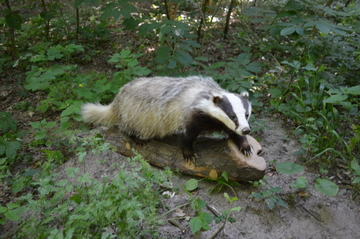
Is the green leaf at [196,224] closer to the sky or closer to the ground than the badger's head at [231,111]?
closer to the ground

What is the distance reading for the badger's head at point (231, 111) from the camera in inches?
107

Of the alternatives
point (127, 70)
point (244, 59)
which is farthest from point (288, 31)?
point (127, 70)

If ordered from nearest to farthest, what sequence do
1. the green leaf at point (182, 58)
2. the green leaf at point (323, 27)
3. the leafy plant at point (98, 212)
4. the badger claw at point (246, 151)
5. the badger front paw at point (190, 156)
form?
the leafy plant at point (98, 212) → the badger claw at point (246, 151) → the badger front paw at point (190, 156) → the green leaf at point (323, 27) → the green leaf at point (182, 58)

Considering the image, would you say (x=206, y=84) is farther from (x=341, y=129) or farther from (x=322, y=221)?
(x=341, y=129)

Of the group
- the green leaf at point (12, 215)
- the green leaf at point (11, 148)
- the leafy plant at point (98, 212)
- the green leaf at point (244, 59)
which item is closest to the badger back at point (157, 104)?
the green leaf at point (244, 59)

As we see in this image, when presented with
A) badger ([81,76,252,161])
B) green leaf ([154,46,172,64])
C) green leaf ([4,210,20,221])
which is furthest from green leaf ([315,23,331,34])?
green leaf ([4,210,20,221])

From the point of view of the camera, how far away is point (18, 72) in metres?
5.66

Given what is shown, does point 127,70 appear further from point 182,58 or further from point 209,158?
point 209,158

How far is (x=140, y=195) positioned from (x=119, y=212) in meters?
0.36

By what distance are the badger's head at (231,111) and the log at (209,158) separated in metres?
0.40

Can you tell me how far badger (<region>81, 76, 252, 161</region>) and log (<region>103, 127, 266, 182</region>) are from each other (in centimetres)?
9

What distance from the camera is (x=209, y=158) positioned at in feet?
10.4

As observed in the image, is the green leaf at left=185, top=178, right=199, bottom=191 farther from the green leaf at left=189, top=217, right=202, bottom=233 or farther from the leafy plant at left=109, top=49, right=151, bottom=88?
the leafy plant at left=109, top=49, right=151, bottom=88

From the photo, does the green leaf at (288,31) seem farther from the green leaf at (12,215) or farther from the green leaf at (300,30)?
the green leaf at (12,215)
